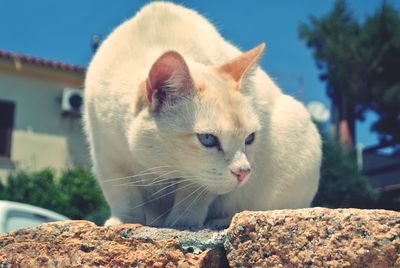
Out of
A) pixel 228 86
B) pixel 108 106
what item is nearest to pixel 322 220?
pixel 228 86

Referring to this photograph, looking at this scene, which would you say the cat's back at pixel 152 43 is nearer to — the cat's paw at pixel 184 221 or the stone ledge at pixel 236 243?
the cat's paw at pixel 184 221

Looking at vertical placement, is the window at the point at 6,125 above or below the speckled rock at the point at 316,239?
above

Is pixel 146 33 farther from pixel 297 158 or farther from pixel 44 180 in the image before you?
pixel 44 180

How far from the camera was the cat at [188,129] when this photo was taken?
2.37 meters

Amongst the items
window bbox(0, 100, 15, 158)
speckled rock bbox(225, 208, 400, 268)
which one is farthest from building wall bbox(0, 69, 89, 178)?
speckled rock bbox(225, 208, 400, 268)

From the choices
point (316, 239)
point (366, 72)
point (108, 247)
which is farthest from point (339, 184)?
point (316, 239)

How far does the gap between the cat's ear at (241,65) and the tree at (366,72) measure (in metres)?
14.5

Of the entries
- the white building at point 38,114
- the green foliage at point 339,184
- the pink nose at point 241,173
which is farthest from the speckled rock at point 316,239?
the white building at point 38,114

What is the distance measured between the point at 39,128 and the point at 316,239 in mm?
14927

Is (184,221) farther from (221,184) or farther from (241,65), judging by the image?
(241,65)

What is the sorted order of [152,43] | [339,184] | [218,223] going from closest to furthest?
[218,223]
[152,43]
[339,184]

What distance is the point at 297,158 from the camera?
2852 mm

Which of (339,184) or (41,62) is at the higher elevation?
(41,62)

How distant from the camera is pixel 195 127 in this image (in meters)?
2.37
